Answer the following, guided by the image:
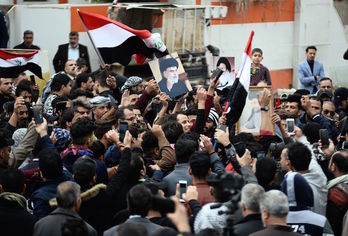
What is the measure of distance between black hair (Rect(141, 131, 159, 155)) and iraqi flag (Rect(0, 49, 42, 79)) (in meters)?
4.59

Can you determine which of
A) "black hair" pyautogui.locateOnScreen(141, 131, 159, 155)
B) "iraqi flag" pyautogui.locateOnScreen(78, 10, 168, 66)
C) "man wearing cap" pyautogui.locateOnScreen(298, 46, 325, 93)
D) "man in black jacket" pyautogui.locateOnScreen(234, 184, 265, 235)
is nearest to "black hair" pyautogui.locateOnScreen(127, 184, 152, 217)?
"man in black jacket" pyautogui.locateOnScreen(234, 184, 265, 235)

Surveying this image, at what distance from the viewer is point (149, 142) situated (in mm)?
11750

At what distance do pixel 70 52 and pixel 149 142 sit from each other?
9.05m

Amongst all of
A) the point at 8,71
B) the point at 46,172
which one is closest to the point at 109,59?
the point at 8,71

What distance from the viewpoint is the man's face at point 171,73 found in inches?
575

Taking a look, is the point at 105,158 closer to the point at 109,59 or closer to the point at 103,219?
the point at 103,219

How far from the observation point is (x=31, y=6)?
70.0ft

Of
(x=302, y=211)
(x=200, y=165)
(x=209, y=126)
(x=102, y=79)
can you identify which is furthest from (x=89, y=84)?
(x=302, y=211)

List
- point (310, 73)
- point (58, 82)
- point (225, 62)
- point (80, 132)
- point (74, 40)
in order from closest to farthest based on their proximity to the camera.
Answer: point (80, 132) < point (58, 82) < point (225, 62) < point (74, 40) < point (310, 73)

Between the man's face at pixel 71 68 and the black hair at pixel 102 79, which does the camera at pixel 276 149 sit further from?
the man's face at pixel 71 68

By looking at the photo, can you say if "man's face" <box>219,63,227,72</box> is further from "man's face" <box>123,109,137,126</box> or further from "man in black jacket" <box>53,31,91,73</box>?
"man in black jacket" <box>53,31,91,73</box>

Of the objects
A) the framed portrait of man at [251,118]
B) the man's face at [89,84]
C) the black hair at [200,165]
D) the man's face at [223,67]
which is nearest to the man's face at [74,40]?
the man's face at [89,84]

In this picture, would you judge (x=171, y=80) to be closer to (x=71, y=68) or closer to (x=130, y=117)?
(x=130, y=117)

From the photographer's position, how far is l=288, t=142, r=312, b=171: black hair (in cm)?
1055
